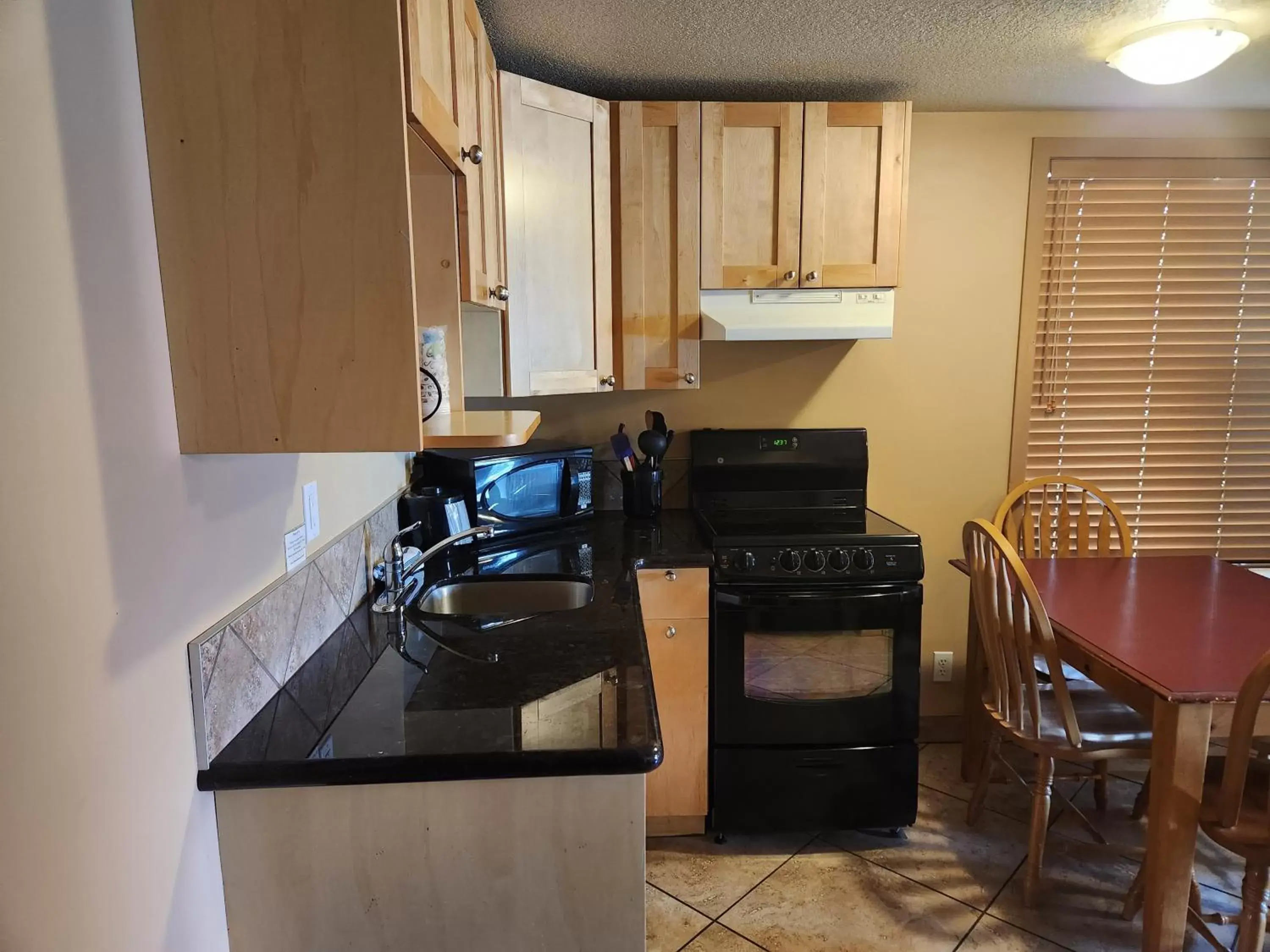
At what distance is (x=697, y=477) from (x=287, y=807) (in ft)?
6.17

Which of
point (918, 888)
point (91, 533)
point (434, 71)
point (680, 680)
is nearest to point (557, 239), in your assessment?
point (434, 71)

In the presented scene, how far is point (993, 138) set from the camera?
271 centimetres

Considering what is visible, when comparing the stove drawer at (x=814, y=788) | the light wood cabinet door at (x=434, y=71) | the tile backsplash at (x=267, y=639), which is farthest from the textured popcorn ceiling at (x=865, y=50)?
the stove drawer at (x=814, y=788)

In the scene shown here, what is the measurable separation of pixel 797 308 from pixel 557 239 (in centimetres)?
79

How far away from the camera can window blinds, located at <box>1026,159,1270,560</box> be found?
278 centimetres

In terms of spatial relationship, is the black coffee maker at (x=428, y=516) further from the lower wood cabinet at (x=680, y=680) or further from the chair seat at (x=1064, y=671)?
the chair seat at (x=1064, y=671)

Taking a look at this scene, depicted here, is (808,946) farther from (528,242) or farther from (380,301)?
(528,242)

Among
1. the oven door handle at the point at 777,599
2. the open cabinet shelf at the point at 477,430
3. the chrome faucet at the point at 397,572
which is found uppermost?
the open cabinet shelf at the point at 477,430

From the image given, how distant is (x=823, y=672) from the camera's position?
2.28 metres

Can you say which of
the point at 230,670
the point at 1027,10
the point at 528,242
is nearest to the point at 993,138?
the point at 1027,10

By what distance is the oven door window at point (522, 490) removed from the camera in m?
2.34

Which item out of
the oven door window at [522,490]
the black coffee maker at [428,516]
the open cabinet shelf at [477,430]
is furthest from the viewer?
the oven door window at [522,490]

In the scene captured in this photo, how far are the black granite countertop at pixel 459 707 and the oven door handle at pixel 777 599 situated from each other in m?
0.46

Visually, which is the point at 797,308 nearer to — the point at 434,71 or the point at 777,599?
the point at 777,599
